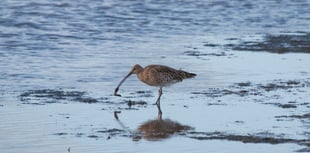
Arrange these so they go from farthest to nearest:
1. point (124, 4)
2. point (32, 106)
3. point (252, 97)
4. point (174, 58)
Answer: point (124, 4) → point (174, 58) → point (252, 97) → point (32, 106)

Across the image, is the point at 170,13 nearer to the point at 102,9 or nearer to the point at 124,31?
the point at 102,9

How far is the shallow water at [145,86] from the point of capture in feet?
34.9

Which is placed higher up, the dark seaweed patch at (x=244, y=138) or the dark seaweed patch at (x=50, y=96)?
the dark seaweed patch at (x=50, y=96)

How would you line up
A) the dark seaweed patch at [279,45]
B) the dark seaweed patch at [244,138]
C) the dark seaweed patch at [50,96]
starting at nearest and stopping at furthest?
the dark seaweed patch at [244,138] < the dark seaweed patch at [50,96] < the dark seaweed patch at [279,45]

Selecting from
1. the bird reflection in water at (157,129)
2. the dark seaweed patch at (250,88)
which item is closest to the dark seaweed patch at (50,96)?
the bird reflection in water at (157,129)

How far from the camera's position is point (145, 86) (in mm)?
14617

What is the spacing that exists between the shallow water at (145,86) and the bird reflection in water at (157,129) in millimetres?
45

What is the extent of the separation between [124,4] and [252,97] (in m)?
15.5

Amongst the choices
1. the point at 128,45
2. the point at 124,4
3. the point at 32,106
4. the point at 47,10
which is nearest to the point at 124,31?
the point at 128,45

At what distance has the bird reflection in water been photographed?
430 inches

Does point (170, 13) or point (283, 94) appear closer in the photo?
point (283, 94)

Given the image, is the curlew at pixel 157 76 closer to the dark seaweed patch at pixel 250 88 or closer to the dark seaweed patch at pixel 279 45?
the dark seaweed patch at pixel 250 88

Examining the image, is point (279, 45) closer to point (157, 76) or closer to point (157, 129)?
point (157, 76)

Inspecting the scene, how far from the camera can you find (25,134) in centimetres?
1078
